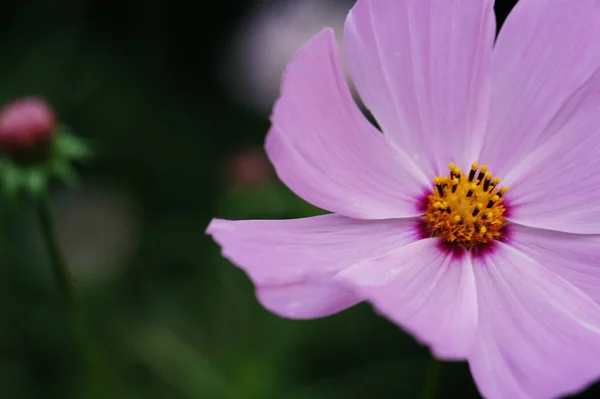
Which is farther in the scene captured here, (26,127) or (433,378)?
(26,127)

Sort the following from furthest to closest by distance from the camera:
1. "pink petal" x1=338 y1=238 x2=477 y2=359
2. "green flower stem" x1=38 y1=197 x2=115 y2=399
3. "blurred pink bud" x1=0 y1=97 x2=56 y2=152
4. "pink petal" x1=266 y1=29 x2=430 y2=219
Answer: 1. "blurred pink bud" x1=0 y1=97 x2=56 y2=152
2. "green flower stem" x1=38 y1=197 x2=115 y2=399
3. "pink petal" x1=266 y1=29 x2=430 y2=219
4. "pink petal" x1=338 y1=238 x2=477 y2=359

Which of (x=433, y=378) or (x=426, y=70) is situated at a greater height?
(x=426, y=70)

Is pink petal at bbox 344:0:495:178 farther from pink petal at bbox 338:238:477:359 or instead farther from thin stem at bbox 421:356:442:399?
thin stem at bbox 421:356:442:399

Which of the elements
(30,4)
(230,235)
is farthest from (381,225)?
(30,4)

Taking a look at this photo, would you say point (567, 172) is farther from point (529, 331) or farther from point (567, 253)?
point (529, 331)

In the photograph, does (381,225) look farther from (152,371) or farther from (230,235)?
(152,371)

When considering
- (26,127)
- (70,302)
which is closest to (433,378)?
(70,302)

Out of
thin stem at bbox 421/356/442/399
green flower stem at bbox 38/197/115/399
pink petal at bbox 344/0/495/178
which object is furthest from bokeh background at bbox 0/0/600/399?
thin stem at bbox 421/356/442/399
